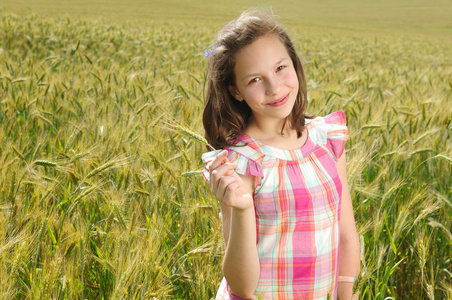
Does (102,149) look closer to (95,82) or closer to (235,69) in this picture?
(235,69)

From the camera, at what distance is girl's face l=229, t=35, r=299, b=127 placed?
50.7 inches

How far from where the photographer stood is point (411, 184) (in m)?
2.22

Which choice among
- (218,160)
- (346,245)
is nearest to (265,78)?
(218,160)

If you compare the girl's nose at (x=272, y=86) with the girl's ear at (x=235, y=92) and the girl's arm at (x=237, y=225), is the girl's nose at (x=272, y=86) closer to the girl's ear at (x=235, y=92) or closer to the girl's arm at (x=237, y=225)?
the girl's ear at (x=235, y=92)

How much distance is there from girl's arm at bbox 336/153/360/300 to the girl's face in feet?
1.04

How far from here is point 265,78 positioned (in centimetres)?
130

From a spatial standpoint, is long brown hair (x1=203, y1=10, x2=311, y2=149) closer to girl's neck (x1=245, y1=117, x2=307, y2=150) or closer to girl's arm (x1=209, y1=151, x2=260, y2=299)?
girl's neck (x1=245, y1=117, x2=307, y2=150)

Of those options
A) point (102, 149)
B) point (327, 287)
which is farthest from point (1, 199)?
point (327, 287)

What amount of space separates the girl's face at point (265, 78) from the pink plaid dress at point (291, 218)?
0.11 meters

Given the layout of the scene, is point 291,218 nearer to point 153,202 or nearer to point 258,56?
point 258,56

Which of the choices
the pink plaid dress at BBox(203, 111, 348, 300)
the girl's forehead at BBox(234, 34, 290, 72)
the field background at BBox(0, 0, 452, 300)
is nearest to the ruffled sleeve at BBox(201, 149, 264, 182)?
the pink plaid dress at BBox(203, 111, 348, 300)

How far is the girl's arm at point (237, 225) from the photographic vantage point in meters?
1.09

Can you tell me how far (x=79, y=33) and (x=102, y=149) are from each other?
Answer: 813 cm

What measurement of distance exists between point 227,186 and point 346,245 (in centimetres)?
61
